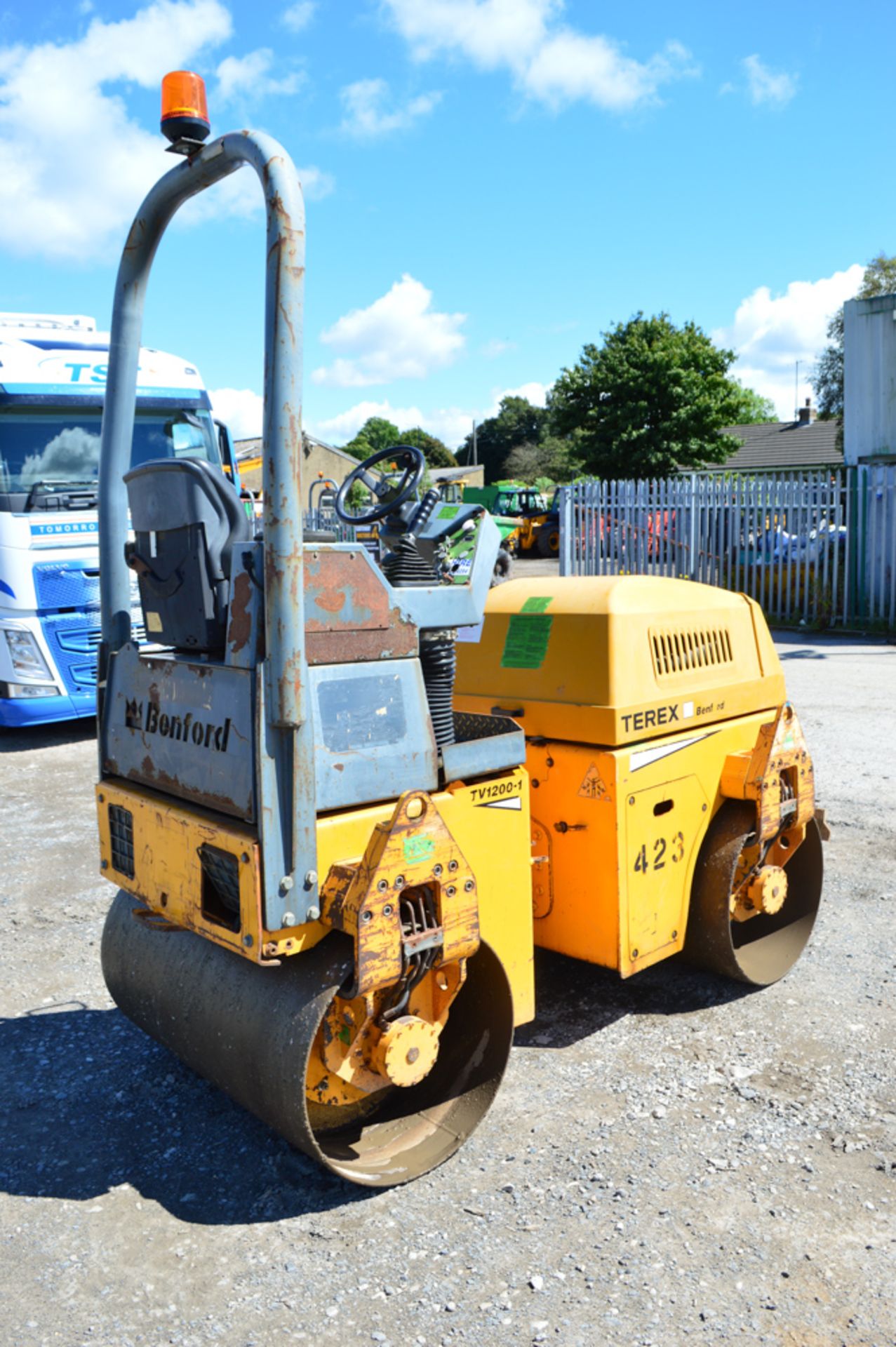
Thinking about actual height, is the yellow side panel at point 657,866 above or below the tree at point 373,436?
below

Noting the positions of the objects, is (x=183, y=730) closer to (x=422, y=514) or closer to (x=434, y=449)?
(x=422, y=514)

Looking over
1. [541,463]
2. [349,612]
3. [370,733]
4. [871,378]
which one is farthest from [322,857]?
[541,463]

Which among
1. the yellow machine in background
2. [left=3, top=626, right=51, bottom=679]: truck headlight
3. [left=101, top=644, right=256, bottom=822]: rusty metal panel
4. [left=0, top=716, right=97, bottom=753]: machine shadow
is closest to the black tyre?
the yellow machine in background

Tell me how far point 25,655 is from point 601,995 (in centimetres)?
612

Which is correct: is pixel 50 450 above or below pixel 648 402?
below

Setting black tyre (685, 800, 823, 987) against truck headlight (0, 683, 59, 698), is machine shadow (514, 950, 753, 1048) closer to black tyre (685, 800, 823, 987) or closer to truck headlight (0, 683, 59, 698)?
black tyre (685, 800, 823, 987)

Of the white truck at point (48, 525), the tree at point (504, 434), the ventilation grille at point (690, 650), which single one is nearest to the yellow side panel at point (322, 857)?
the ventilation grille at point (690, 650)

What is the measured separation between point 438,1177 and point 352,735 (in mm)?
1300

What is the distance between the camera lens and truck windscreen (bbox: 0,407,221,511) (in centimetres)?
848

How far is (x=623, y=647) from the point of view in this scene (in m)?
3.60

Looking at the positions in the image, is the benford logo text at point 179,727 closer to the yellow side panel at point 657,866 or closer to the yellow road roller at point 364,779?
the yellow road roller at point 364,779

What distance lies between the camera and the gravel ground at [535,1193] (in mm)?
2477

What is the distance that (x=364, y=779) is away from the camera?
273 cm

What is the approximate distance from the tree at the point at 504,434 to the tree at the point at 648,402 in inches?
1654
